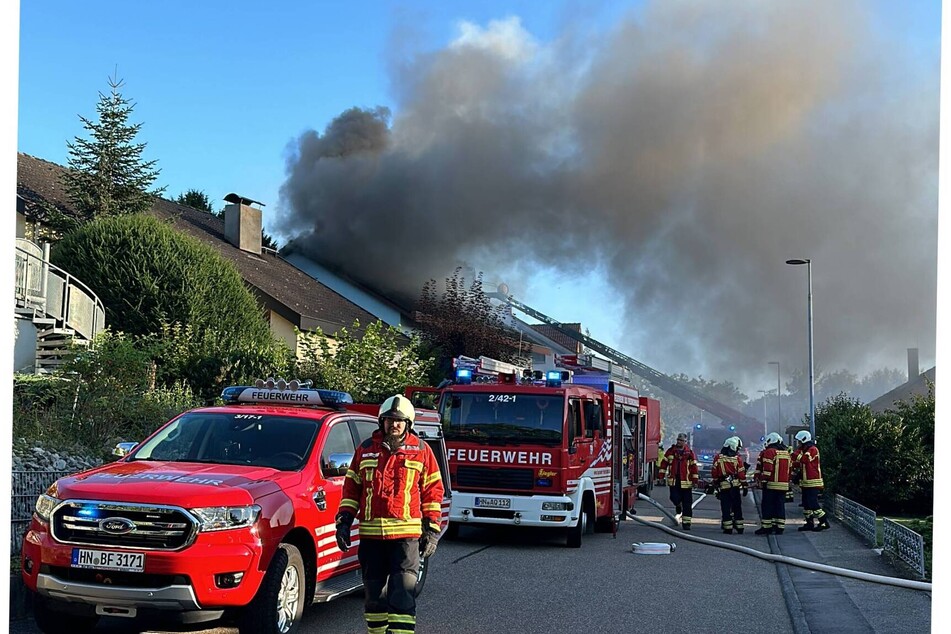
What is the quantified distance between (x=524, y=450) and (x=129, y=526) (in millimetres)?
7846

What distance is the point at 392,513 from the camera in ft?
20.3

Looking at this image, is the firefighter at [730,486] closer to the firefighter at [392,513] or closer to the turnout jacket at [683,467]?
the turnout jacket at [683,467]

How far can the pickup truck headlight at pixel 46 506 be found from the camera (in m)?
6.26

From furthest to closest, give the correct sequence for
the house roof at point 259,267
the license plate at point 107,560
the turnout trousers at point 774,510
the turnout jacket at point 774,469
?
1. the house roof at point 259,267
2. the turnout trousers at point 774,510
3. the turnout jacket at point 774,469
4. the license plate at point 107,560

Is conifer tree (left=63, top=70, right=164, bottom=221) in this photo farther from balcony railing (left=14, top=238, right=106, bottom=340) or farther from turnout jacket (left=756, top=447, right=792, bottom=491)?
turnout jacket (left=756, top=447, right=792, bottom=491)

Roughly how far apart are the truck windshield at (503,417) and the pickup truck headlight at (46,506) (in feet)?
25.5

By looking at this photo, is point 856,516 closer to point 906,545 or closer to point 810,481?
point 810,481

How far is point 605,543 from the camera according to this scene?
46.8ft

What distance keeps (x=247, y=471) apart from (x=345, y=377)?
491 inches

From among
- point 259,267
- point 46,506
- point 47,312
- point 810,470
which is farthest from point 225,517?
point 259,267

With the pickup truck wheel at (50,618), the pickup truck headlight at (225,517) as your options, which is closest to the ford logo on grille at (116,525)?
the pickup truck headlight at (225,517)

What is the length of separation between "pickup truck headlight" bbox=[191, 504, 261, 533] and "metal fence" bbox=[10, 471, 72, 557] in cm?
264

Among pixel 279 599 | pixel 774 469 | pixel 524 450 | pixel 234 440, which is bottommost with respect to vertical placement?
pixel 279 599

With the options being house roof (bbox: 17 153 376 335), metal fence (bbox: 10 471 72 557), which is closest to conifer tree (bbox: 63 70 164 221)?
house roof (bbox: 17 153 376 335)
